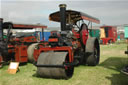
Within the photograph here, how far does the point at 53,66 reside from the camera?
3.96 m

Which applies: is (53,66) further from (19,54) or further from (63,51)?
(19,54)

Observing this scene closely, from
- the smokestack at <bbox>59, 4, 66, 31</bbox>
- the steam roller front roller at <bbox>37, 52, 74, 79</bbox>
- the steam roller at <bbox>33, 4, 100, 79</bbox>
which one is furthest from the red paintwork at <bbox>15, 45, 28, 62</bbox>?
the steam roller front roller at <bbox>37, 52, 74, 79</bbox>

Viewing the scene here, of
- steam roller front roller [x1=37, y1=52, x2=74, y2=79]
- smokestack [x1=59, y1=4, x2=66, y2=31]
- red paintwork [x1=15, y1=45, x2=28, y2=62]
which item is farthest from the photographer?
red paintwork [x1=15, y1=45, x2=28, y2=62]

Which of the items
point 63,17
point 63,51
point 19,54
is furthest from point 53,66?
point 19,54

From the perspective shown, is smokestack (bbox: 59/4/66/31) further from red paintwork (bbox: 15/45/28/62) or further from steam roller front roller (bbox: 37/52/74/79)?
red paintwork (bbox: 15/45/28/62)

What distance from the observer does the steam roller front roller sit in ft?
12.9

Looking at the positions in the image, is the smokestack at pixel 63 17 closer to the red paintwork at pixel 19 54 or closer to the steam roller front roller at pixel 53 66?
the steam roller front roller at pixel 53 66

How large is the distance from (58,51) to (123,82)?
204 centimetres

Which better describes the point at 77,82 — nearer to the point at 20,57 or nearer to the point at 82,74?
the point at 82,74

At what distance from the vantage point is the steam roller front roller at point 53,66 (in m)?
3.93

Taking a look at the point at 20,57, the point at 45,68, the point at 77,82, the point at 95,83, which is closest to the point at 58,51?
the point at 45,68

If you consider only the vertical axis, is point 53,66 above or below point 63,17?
below

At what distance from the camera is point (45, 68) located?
406cm

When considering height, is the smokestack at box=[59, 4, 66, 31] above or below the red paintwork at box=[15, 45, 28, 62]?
above
